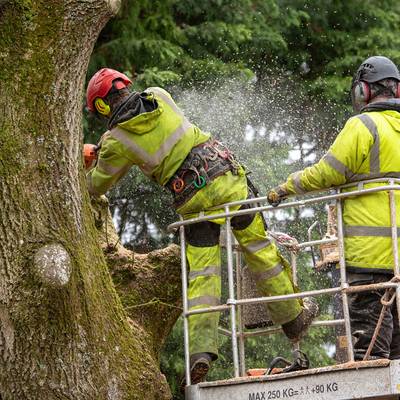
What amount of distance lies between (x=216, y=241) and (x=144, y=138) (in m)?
0.77

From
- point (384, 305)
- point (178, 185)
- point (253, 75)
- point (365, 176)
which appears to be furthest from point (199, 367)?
point (253, 75)

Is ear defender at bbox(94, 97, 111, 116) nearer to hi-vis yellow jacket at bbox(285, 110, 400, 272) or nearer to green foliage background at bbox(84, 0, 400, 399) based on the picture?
hi-vis yellow jacket at bbox(285, 110, 400, 272)

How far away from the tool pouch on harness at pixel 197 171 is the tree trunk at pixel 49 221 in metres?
0.93

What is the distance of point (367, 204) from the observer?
6.58 meters

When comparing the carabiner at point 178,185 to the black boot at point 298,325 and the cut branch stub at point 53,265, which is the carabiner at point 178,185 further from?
the cut branch stub at point 53,265

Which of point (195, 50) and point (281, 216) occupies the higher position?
point (195, 50)

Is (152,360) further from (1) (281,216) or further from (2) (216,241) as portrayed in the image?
(1) (281,216)

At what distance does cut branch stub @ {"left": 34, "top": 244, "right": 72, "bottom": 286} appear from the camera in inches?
239

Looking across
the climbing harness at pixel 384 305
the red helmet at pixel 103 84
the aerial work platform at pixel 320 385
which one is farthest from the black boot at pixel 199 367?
the red helmet at pixel 103 84

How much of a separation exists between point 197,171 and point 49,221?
1.33m

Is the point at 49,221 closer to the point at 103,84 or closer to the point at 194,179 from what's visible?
the point at 194,179

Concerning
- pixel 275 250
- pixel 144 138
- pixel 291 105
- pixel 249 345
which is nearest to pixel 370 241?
pixel 275 250

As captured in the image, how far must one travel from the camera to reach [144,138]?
23.8ft

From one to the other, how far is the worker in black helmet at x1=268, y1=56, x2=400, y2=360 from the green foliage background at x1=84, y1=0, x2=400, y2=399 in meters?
5.12
